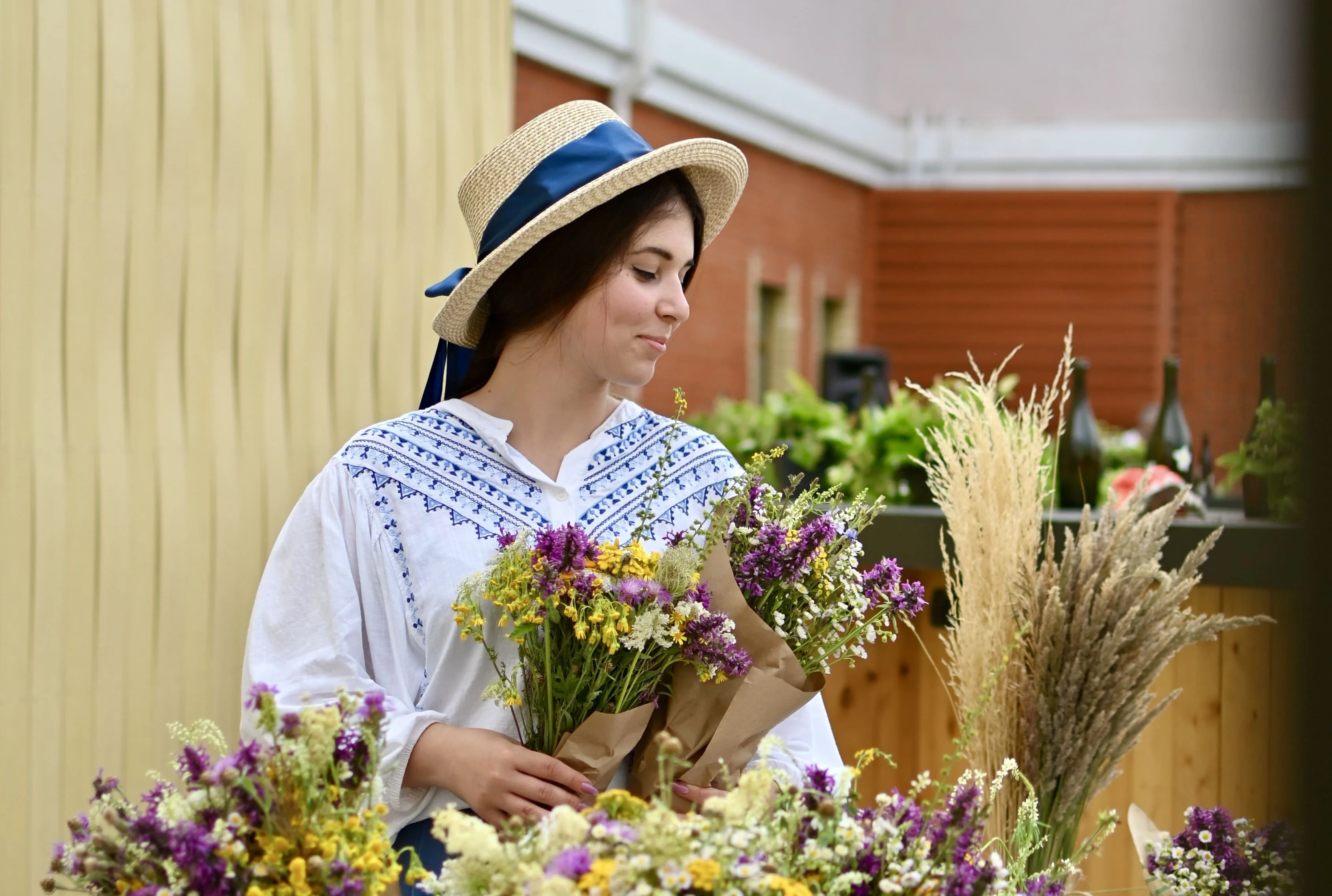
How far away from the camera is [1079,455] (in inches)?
148

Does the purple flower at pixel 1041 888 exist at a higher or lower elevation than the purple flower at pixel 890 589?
lower

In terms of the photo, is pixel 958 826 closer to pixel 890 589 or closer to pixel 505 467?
pixel 890 589

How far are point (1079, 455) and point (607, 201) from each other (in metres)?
2.38

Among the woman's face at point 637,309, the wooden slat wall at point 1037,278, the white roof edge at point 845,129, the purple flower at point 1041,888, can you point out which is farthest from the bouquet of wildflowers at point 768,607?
the wooden slat wall at point 1037,278

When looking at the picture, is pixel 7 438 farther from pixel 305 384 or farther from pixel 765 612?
pixel 765 612

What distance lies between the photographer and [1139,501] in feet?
7.29

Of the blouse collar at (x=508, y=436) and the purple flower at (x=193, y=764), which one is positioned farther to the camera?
the blouse collar at (x=508, y=436)

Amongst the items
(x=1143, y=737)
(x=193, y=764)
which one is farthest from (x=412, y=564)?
(x=1143, y=737)

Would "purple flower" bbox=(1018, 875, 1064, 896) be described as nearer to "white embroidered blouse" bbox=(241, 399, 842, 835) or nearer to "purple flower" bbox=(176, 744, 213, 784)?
"white embroidered blouse" bbox=(241, 399, 842, 835)

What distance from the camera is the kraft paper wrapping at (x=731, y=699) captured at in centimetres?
148

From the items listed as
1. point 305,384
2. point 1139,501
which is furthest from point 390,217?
point 1139,501

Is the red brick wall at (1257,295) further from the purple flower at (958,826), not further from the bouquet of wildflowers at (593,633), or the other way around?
the bouquet of wildflowers at (593,633)

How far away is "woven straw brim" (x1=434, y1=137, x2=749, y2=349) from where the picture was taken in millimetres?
1672

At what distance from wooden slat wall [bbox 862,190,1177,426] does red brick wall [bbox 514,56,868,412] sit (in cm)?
61
